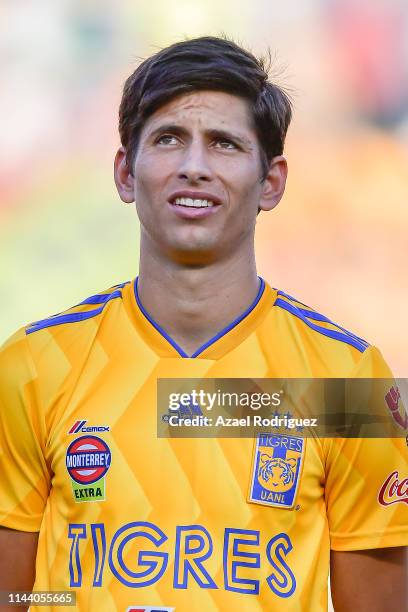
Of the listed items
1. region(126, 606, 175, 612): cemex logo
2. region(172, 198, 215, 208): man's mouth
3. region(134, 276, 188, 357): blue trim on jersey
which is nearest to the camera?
region(126, 606, 175, 612): cemex logo

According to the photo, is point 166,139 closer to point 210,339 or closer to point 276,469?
point 210,339

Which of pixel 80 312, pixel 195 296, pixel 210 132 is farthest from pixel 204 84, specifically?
pixel 80 312

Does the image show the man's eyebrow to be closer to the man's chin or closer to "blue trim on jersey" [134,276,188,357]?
the man's chin

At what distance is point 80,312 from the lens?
4.02 meters

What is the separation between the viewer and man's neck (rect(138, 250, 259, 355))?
373cm

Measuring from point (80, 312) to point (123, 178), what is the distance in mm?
588

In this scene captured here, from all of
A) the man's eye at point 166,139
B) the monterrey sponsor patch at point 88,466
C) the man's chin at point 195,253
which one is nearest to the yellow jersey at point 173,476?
the monterrey sponsor patch at point 88,466

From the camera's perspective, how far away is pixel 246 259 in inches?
149

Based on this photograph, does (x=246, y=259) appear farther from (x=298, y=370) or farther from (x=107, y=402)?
(x=107, y=402)

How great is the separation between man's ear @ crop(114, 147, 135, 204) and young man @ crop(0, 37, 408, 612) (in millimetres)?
16

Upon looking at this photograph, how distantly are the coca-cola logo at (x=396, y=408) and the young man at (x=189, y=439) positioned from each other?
114 mm

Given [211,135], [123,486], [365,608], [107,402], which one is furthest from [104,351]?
[365,608]

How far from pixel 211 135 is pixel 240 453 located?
122cm

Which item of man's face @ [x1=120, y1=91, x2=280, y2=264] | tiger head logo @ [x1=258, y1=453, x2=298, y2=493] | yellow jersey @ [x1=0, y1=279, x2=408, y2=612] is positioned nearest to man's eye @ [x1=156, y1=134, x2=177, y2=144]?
man's face @ [x1=120, y1=91, x2=280, y2=264]
